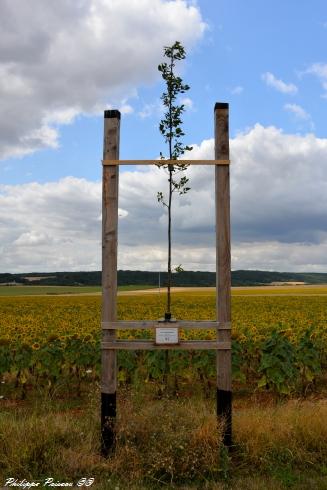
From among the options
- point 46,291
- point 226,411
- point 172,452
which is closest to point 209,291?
point 46,291

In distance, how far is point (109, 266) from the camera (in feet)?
19.6

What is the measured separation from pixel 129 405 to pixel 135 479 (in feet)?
4.05

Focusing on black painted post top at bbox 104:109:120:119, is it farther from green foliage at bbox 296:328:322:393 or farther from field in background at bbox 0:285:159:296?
field in background at bbox 0:285:159:296

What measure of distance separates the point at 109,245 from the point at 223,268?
1.31 metres

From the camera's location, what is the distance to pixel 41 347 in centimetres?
1051

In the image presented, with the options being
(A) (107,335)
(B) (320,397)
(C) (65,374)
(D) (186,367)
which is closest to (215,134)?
(A) (107,335)

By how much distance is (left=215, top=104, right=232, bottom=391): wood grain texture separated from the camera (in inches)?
230

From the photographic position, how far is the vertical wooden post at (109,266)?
5.85 m

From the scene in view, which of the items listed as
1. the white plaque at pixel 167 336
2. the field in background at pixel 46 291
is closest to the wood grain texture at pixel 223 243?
the white plaque at pixel 167 336

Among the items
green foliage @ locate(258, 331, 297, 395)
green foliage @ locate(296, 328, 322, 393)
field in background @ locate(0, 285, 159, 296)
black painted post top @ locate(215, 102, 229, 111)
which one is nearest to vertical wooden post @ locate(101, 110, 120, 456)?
black painted post top @ locate(215, 102, 229, 111)

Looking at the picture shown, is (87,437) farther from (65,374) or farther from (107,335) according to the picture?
(65,374)

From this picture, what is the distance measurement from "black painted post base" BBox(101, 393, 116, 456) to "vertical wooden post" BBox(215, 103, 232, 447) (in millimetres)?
1172

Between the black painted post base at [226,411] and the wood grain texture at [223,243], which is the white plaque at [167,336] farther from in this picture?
the black painted post base at [226,411]

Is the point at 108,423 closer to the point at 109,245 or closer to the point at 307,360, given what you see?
the point at 109,245
